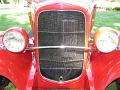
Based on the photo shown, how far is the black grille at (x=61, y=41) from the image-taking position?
4086 millimetres

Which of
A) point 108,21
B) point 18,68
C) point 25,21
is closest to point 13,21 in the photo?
point 25,21

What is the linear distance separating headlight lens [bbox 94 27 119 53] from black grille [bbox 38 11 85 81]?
217 mm

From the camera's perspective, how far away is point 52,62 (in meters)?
4.34

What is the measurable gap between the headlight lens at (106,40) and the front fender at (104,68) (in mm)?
296

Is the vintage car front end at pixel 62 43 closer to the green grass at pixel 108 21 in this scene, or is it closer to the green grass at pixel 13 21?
the green grass at pixel 13 21

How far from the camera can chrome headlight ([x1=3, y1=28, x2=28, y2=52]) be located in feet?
13.3

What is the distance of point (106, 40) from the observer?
403 cm

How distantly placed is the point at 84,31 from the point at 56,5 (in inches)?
17.7

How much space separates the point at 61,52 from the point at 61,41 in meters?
0.15

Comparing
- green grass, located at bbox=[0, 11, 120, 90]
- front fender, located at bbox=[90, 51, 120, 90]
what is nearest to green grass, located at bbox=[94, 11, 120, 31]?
green grass, located at bbox=[0, 11, 120, 90]

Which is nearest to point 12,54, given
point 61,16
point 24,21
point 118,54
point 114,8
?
point 61,16

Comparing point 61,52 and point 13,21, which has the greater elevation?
point 61,52

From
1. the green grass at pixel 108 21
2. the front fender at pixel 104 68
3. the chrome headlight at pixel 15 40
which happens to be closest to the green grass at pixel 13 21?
the green grass at pixel 108 21

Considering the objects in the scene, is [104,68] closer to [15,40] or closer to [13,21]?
[15,40]
